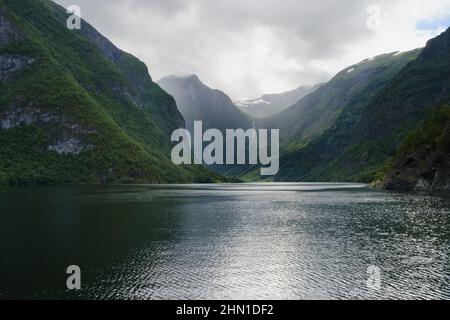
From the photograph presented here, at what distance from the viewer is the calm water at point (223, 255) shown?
144ft

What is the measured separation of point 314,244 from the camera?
6881 cm

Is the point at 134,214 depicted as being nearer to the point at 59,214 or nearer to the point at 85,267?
the point at 59,214

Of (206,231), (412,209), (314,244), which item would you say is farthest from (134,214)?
(412,209)

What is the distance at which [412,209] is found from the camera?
11612 centimetres

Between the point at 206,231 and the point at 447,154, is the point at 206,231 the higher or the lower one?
the lower one

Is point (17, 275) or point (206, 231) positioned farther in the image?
point (206, 231)

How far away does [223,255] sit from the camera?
60.2 m

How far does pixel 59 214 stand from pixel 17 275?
57.1 metres

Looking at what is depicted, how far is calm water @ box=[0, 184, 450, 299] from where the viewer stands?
43.9 metres
